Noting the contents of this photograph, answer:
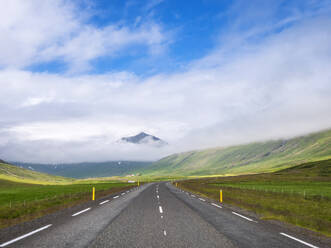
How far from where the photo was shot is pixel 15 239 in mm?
8977

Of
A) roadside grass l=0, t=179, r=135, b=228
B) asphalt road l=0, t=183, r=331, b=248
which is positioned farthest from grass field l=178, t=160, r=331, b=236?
roadside grass l=0, t=179, r=135, b=228

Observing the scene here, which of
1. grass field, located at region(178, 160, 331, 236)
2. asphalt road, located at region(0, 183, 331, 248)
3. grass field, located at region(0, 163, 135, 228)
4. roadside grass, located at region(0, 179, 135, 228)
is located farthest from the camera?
grass field, located at region(0, 163, 135, 228)

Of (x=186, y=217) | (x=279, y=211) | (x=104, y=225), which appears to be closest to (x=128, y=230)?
(x=104, y=225)

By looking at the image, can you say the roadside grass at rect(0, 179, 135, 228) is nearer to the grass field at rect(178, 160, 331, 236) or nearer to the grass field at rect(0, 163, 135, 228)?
the grass field at rect(0, 163, 135, 228)

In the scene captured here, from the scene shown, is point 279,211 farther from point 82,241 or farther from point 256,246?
point 82,241

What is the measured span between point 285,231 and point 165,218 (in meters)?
5.58

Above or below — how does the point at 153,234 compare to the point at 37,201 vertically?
above

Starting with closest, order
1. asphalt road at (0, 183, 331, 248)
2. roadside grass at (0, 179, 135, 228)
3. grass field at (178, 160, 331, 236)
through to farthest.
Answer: asphalt road at (0, 183, 331, 248), grass field at (178, 160, 331, 236), roadside grass at (0, 179, 135, 228)

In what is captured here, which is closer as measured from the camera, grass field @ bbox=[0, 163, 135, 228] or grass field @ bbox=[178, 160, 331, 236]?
grass field @ bbox=[178, 160, 331, 236]

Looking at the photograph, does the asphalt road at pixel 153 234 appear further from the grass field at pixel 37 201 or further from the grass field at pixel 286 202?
the grass field at pixel 37 201

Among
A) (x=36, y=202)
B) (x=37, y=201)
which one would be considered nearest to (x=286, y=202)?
(x=36, y=202)

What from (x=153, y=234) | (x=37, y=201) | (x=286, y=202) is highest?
(x=153, y=234)

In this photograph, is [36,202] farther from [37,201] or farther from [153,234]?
[153,234]

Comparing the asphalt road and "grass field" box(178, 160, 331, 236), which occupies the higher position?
the asphalt road
